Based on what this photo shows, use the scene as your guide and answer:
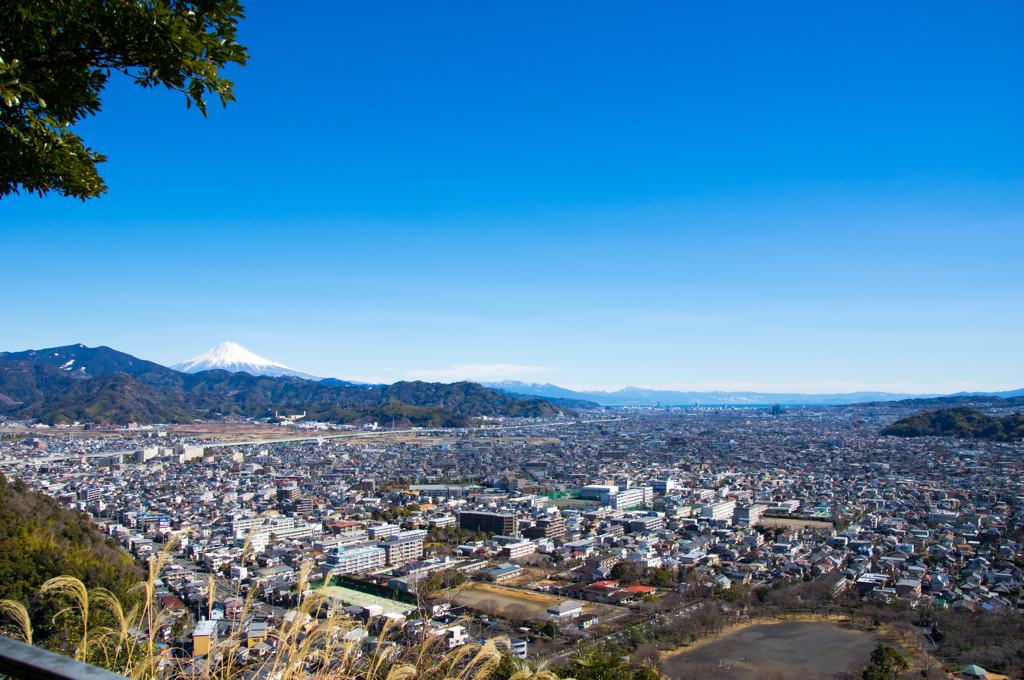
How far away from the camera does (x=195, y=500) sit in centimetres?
1622

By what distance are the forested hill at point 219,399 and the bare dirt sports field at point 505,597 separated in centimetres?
3720

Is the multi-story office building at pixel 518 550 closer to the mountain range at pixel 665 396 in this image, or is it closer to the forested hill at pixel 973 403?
the forested hill at pixel 973 403

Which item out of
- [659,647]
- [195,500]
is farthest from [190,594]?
[195,500]

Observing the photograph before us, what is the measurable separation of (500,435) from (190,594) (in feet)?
106

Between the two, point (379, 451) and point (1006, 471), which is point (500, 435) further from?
point (1006, 471)

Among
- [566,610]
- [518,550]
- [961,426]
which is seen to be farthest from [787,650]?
[961,426]

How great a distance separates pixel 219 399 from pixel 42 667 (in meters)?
68.0

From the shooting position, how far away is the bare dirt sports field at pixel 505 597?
26.7ft

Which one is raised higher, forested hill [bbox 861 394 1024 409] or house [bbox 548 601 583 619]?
forested hill [bbox 861 394 1024 409]

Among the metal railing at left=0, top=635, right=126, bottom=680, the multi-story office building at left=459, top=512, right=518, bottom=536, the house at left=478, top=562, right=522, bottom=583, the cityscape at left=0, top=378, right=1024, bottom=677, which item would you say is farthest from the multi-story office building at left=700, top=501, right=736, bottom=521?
the metal railing at left=0, top=635, right=126, bottom=680

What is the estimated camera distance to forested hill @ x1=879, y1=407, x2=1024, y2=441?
30109mm

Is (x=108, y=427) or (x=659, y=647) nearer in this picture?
(x=659, y=647)

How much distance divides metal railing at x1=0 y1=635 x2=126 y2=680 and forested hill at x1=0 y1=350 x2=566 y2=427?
45.8 meters

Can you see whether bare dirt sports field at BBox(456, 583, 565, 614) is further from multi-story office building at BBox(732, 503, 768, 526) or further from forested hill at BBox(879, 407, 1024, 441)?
forested hill at BBox(879, 407, 1024, 441)
